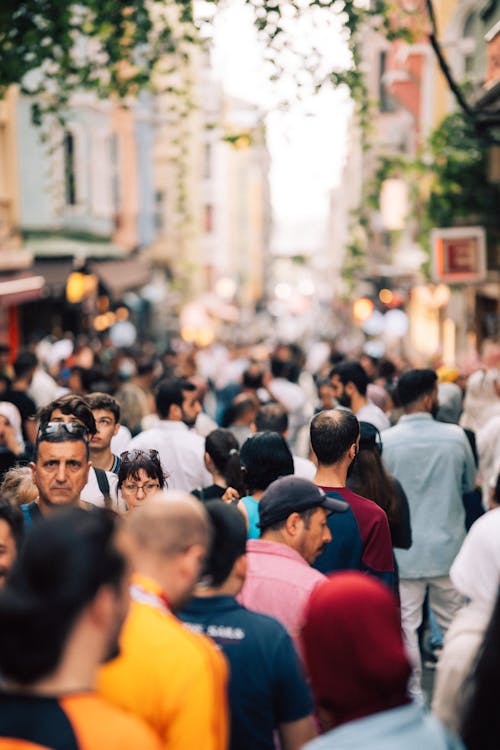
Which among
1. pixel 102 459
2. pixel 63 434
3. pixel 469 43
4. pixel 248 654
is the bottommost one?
pixel 248 654

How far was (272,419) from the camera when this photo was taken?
9.02 meters

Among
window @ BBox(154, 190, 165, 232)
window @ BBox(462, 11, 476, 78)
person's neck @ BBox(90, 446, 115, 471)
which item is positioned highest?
window @ BBox(462, 11, 476, 78)

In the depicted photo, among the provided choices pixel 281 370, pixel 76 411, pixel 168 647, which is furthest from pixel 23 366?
pixel 168 647

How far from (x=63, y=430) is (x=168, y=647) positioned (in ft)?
9.34

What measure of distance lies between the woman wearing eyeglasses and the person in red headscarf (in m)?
3.20

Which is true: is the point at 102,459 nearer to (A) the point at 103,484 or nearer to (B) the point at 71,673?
(A) the point at 103,484

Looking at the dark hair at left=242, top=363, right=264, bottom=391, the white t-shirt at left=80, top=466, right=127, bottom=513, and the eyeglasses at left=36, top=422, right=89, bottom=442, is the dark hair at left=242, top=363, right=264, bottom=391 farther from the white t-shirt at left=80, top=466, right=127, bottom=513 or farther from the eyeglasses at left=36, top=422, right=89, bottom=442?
the eyeglasses at left=36, top=422, right=89, bottom=442

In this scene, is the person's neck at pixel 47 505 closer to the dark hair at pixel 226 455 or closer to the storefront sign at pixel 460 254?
the dark hair at pixel 226 455

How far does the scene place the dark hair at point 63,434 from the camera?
19.7ft

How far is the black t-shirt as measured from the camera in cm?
→ 389

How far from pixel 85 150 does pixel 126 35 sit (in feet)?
55.2

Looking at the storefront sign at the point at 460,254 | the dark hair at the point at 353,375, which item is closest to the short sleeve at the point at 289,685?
the dark hair at the point at 353,375

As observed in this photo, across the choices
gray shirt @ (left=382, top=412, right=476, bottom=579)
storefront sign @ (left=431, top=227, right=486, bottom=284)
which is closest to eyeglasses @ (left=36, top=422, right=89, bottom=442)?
gray shirt @ (left=382, top=412, right=476, bottom=579)

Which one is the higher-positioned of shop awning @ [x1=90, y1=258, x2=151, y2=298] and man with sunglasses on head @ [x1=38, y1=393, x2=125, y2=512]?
shop awning @ [x1=90, y1=258, x2=151, y2=298]
